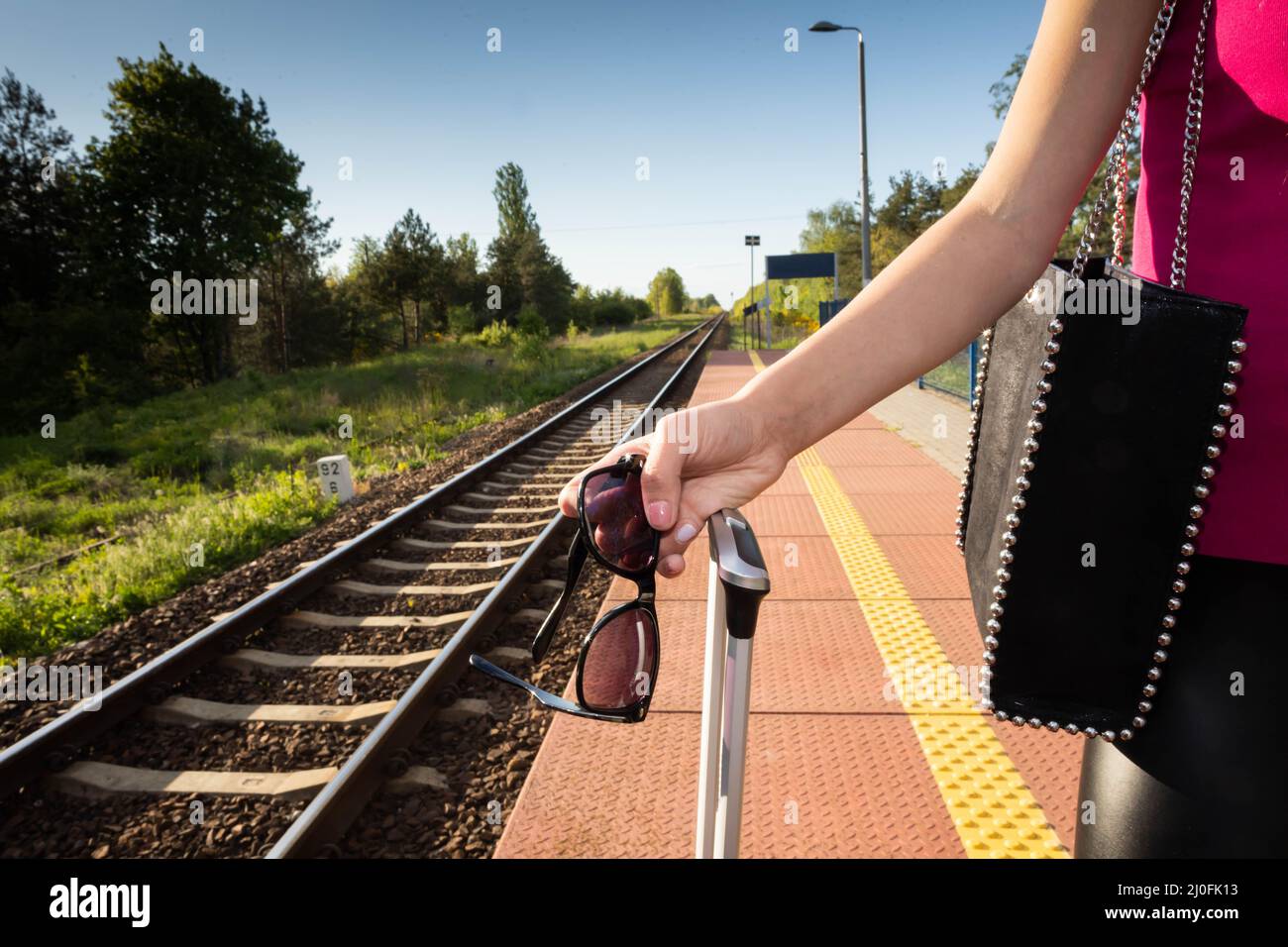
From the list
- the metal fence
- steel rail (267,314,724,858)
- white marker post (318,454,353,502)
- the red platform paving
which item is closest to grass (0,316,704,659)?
white marker post (318,454,353,502)

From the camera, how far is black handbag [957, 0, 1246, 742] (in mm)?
913

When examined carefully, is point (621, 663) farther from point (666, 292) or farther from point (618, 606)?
point (666, 292)

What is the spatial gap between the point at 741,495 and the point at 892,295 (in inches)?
13.0

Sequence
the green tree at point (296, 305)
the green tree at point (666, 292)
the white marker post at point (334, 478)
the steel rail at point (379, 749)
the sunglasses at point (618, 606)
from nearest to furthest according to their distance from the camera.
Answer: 1. the sunglasses at point (618, 606)
2. the steel rail at point (379, 749)
3. the white marker post at point (334, 478)
4. the green tree at point (296, 305)
5. the green tree at point (666, 292)

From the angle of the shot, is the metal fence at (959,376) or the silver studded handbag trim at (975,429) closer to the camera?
the silver studded handbag trim at (975,429)

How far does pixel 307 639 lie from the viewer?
4645mm

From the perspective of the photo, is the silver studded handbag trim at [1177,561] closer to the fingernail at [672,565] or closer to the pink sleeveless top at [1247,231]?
the pink sleeveless top at [1247,231]

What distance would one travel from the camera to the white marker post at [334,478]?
8.68m

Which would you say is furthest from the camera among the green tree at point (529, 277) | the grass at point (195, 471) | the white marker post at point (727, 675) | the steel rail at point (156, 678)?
the green tree at point (529, 277)

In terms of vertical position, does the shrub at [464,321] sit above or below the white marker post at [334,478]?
above

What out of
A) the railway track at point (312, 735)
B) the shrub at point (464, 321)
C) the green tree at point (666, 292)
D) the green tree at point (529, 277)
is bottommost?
the railway track at point (312, 735)

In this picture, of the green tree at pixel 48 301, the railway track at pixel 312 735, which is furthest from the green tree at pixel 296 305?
the railway track at pixel 312 735

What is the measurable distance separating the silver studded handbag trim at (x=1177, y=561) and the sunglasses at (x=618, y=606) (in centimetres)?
46
